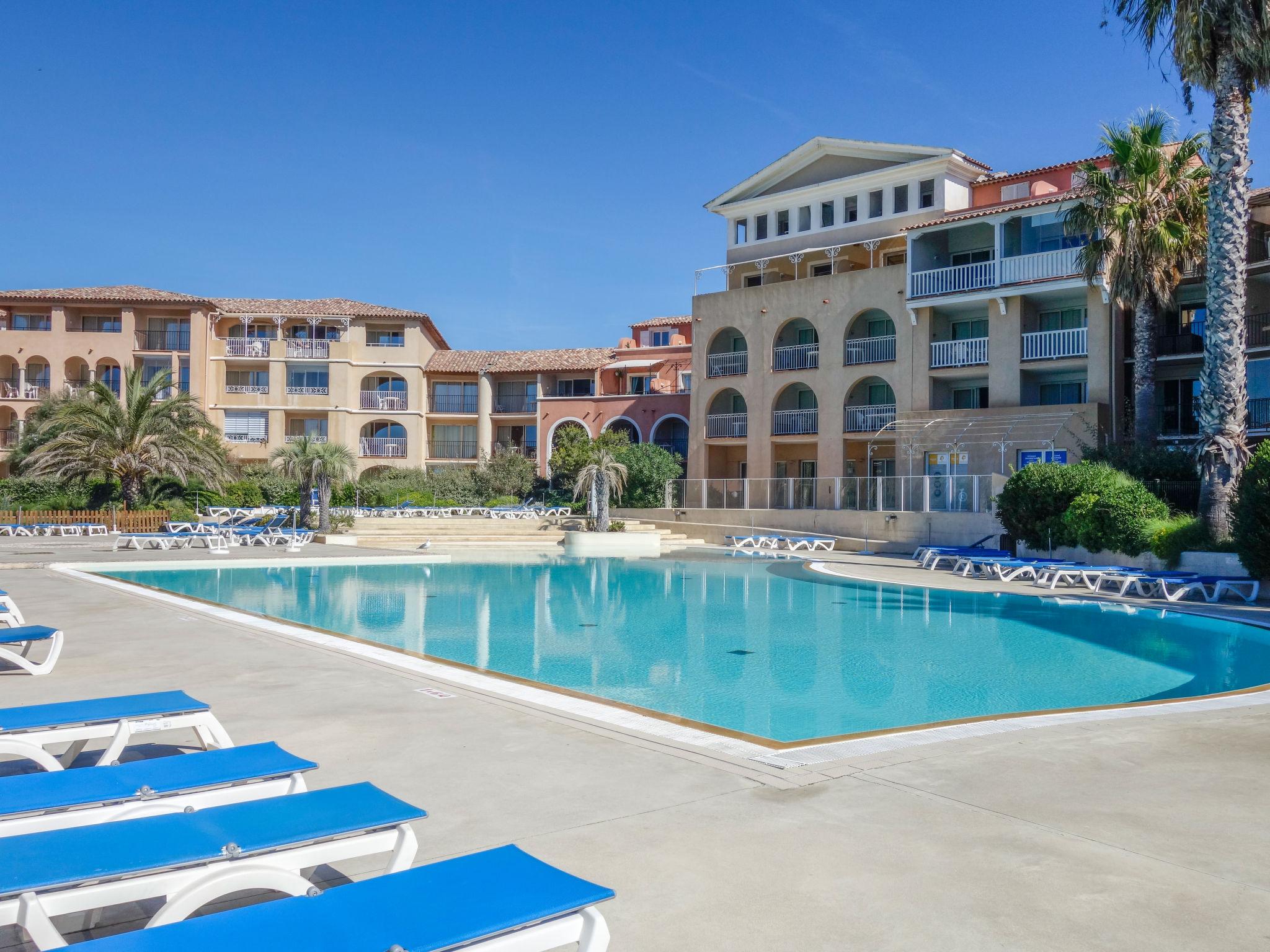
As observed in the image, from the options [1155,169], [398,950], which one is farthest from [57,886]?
[1155,169]

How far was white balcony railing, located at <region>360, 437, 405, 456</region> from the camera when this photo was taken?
49031 millimetres

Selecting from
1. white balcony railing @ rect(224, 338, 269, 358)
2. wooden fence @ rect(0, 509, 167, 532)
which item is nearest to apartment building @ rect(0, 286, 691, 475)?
white balcony railing @ rect(224, 338, 269, 358)

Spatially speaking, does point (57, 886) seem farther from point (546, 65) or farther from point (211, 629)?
point (546, 65)

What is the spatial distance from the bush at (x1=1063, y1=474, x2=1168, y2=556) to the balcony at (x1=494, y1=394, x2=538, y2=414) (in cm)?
3259

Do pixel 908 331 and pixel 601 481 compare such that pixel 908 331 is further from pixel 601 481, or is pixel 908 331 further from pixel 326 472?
pixel 326 472

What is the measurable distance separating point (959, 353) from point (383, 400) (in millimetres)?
28452

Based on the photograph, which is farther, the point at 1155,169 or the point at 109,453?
the point at 109,453

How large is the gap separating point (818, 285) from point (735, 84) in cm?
944

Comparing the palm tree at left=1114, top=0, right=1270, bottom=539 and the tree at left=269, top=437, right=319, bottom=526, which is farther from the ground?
the palm tree at left=1114, top=0, right=1270, bottom=539

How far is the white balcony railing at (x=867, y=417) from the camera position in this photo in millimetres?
34906

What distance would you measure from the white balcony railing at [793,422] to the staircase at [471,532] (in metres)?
6.11

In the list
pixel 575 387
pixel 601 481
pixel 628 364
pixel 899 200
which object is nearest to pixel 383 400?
pixel 575 387

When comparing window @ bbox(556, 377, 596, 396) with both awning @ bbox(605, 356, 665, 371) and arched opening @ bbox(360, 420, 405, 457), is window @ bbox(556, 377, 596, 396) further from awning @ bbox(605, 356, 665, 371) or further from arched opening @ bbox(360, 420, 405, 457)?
arched opening @ bbox(360, 420, 405, 457)

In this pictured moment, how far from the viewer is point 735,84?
2909 centimetres
